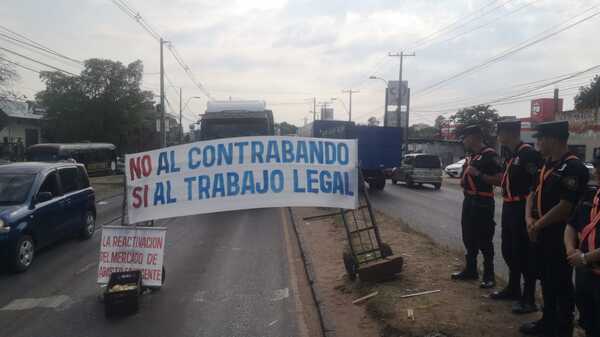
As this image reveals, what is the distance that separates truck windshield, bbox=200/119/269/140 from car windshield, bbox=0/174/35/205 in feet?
28.0

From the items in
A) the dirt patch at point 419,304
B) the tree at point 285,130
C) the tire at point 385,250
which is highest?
the tree at point 285,130

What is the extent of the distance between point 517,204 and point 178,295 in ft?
14.3

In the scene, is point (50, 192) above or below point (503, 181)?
below


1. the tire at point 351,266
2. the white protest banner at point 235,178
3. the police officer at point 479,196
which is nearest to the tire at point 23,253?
the white protest banner at point 235,178

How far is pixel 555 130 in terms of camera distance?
14.0 ft

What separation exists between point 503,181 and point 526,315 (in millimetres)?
1431

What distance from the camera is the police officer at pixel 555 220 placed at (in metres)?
4.12

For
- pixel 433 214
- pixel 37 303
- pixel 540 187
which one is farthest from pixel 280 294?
pixel 433 214

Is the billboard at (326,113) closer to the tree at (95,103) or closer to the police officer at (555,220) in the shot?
the tree at (95,103)

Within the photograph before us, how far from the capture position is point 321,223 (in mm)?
12961

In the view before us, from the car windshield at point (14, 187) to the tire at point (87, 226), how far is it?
1856 mm

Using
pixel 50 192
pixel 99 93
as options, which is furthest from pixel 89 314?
pixel 99 93

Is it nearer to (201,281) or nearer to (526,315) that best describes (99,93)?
(201,281)

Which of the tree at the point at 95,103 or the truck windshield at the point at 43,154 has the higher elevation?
the tree at the point at 95,103
